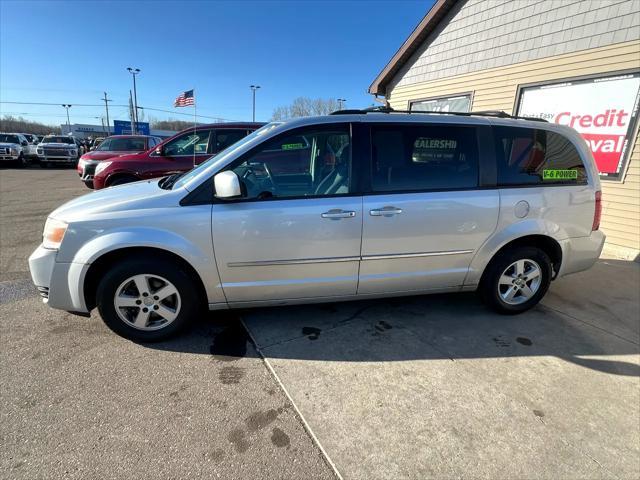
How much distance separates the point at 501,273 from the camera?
3.40m

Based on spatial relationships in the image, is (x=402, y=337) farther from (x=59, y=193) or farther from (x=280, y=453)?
(x=59, y=193)

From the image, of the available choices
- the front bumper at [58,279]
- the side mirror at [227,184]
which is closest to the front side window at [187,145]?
the front bumper at [58,279]

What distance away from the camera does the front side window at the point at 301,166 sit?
2865mm

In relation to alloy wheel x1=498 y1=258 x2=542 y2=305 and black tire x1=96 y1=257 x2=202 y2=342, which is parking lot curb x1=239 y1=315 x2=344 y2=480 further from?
alloy wheel x1=498 y1=258 x2=542 y2=305

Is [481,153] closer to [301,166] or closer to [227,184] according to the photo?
[301,166]

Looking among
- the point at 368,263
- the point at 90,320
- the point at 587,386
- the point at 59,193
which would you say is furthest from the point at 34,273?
the point at 59,193

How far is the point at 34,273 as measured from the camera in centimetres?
275

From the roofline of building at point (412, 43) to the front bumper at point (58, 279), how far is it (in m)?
9.56

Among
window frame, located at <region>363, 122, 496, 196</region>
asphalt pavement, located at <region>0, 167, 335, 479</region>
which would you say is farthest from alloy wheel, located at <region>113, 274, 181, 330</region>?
window frame, located at <region>363, 122, 496, 196</region>

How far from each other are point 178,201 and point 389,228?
1711mm

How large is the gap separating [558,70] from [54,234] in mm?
8241

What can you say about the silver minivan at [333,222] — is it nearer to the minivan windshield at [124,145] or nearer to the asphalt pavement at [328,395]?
the asphalt pavement at [328,395]

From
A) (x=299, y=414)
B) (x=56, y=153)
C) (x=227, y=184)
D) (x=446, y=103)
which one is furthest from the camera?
(x=56, y=153)

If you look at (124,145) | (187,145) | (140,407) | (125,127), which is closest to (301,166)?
(140,407)
